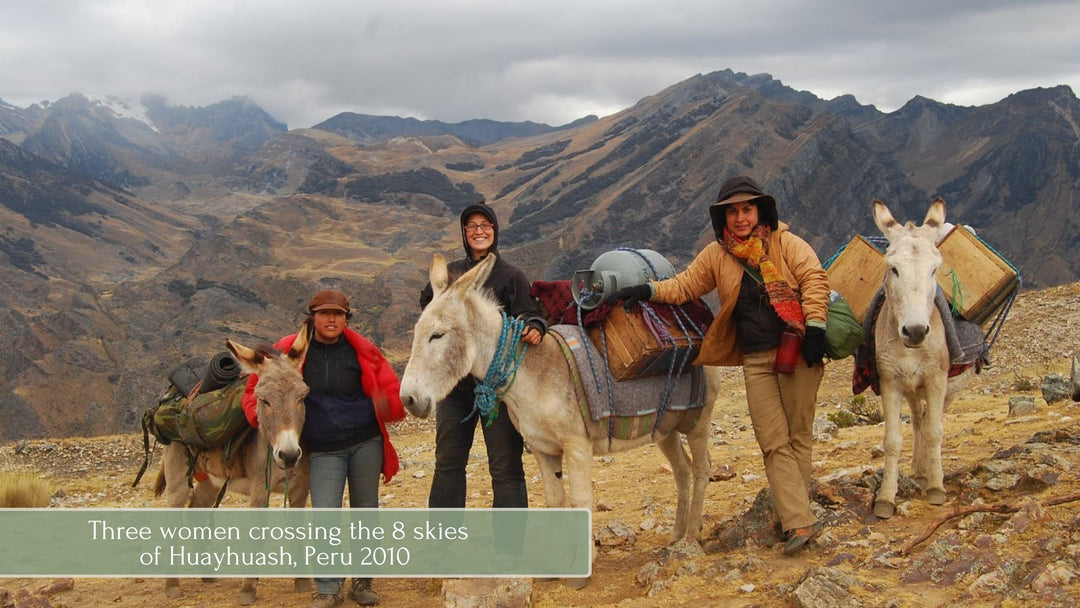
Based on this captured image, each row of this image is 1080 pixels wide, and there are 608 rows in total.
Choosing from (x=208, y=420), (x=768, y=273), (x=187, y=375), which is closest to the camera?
(x=768, y=273)

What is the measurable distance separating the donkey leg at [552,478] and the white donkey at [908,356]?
2.33m

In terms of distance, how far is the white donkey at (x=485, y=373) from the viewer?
16.2ft

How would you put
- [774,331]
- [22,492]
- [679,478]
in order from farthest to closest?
[22,492] → [679,478] → [774,331]

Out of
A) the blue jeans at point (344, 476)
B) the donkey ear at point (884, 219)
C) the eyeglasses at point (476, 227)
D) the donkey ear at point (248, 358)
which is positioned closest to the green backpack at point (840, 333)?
the donkey ear at point (884, 219)

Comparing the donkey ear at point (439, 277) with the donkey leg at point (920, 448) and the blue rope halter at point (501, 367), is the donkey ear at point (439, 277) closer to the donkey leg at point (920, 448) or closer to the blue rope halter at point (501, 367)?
the blue rope halter at point (501, 367)

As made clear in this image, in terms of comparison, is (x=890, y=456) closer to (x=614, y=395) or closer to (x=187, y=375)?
(x=614, y=395)

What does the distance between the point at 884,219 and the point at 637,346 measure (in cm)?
218

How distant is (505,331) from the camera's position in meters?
5.27

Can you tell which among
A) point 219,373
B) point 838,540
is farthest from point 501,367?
point 219,373

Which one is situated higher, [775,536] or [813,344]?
[813,344]

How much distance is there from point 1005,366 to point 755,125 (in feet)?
213

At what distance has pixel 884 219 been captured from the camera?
18.9 feet

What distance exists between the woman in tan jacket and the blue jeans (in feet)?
8.56
